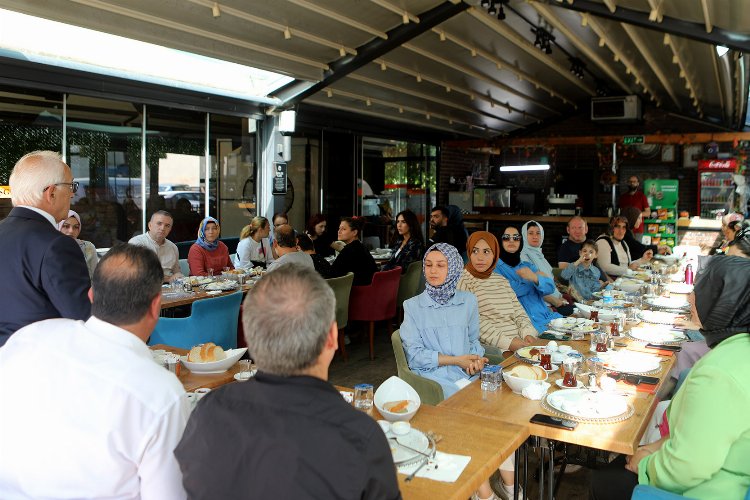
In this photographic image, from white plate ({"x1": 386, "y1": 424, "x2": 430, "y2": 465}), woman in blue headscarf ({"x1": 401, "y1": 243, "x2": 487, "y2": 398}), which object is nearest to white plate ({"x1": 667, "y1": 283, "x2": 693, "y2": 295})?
woman in blue headscarf ({"x1": 401, "y1": 243, "x2": 487, "y2": 398})

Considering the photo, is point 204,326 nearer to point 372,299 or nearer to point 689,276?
point 372,299

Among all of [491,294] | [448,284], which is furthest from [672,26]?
[448,284]

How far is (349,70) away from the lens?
8.60 metres

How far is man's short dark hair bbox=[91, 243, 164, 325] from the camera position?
71.2 inches

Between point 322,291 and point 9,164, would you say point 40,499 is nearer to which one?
point 322,291

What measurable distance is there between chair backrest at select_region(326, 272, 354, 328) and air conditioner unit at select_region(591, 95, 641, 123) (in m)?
9.20

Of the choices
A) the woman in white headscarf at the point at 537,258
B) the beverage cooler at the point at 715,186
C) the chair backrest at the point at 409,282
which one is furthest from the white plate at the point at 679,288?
the beverage cooler at the point at 715,186

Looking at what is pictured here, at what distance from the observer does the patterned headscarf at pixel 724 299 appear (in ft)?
7.18

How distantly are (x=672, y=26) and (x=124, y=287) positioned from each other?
6.81 metres

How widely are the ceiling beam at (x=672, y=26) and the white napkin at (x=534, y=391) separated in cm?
514

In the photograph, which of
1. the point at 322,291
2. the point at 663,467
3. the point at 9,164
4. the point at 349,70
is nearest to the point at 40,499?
the point at 322,291

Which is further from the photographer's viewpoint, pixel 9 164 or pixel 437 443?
pixel 9 164

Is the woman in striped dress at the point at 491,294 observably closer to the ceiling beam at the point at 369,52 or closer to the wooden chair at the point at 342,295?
the wooden chair at the point at 342,295

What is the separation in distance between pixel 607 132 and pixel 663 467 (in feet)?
44.9
